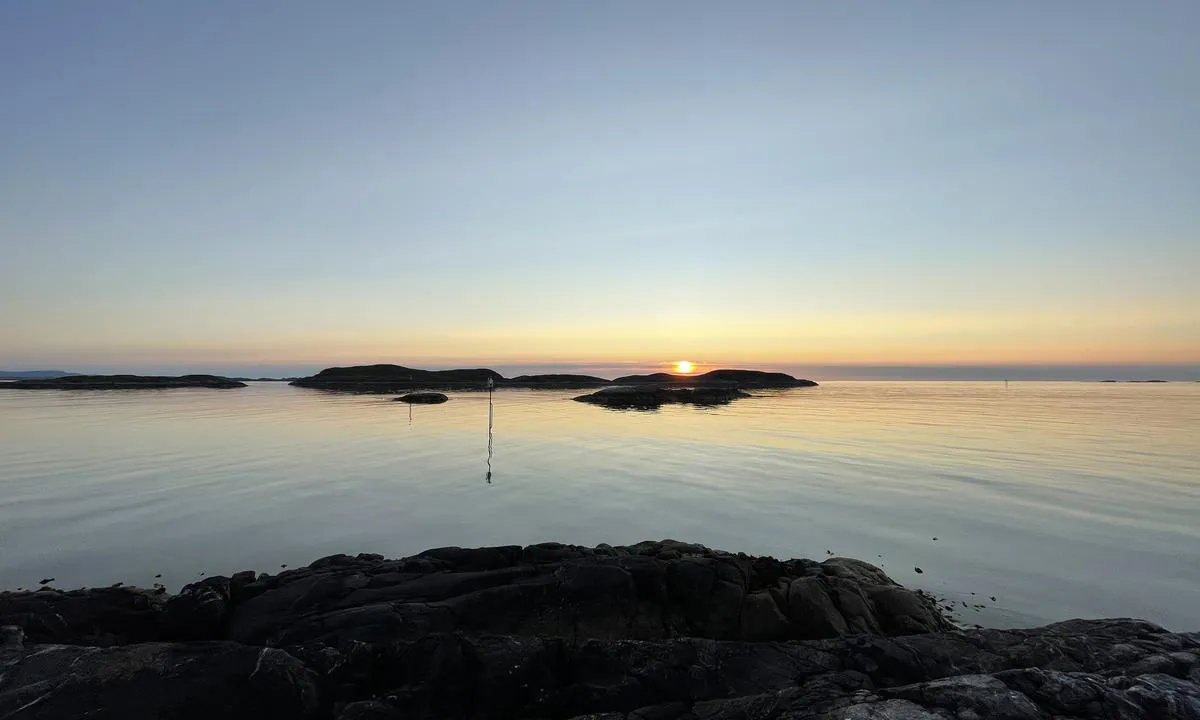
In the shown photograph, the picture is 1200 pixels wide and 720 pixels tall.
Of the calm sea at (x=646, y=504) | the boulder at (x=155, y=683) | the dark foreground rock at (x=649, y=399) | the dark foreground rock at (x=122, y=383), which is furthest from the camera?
the dark foreground rock at (x=122, y=383)

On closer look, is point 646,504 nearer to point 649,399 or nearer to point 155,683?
point 155,683

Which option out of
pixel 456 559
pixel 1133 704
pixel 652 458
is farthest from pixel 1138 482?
pixel 456 559

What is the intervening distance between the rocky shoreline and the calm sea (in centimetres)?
288

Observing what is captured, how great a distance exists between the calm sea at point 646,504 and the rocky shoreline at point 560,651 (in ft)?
9.45

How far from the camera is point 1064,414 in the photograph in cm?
5066

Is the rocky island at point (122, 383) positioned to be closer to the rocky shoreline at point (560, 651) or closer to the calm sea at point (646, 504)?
the calm sea at point (646, 504)

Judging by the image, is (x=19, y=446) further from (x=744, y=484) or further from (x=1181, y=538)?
(x=1181, y=538)

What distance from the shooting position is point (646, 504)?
1680 cm

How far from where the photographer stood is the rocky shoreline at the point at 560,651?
537 centimetres

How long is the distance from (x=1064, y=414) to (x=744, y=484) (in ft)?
161

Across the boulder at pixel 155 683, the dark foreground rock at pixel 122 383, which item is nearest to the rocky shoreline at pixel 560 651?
the boulder at pixel 155 683

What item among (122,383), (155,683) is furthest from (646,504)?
(122,383)

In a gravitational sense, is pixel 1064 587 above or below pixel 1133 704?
below

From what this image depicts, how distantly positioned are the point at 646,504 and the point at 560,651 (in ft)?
34.2
